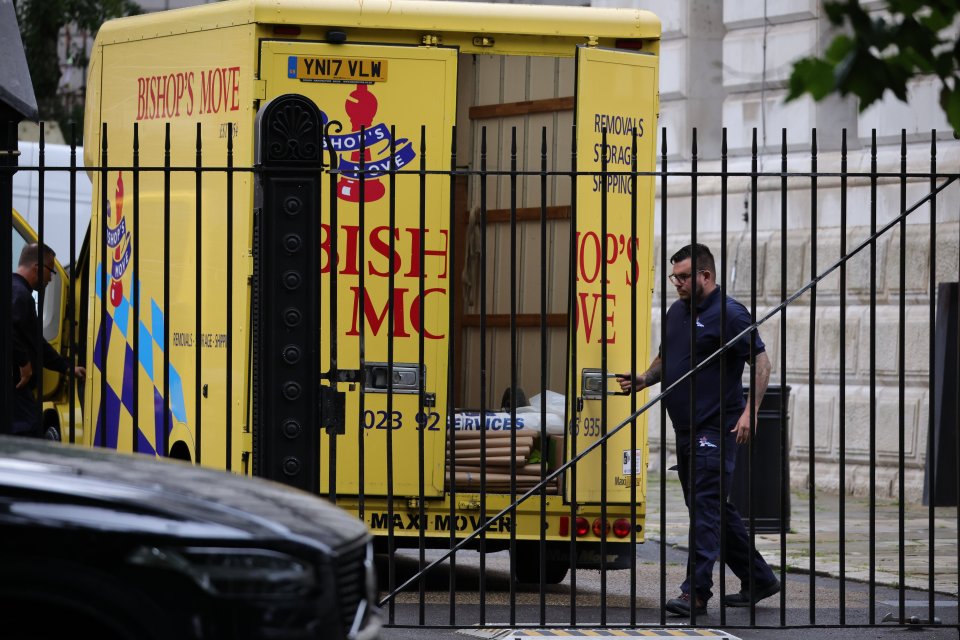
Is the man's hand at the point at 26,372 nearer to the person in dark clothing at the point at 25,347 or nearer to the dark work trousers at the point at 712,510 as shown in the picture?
the person in dark clothing at the point at 25,347

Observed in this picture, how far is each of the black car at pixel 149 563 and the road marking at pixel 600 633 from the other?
3068mm

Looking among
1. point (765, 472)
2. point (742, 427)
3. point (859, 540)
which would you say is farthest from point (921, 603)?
point (859, 540)

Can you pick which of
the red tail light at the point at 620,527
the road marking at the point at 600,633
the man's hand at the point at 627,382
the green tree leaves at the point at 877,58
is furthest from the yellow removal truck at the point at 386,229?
the green tree leaves at the point at 877,58

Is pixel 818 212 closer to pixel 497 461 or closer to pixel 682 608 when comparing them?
pixel 497 461

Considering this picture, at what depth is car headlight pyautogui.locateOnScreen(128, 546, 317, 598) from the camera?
4078 mm

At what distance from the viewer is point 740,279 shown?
54.4 ft

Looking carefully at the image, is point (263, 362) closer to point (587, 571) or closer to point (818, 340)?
point (587, 571)

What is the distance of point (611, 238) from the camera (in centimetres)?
903

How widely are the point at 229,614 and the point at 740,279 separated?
12950 millimetres

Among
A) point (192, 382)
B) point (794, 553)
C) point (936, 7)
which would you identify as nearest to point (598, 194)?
point (192, 382)

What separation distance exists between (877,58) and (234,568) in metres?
1.94

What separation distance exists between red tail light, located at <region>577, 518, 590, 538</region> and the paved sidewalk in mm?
1241

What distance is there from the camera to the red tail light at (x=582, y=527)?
9.02 metres

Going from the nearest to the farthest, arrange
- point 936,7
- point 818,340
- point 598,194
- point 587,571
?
point 936,7, point 598,194, point 587,571, point 818,340
